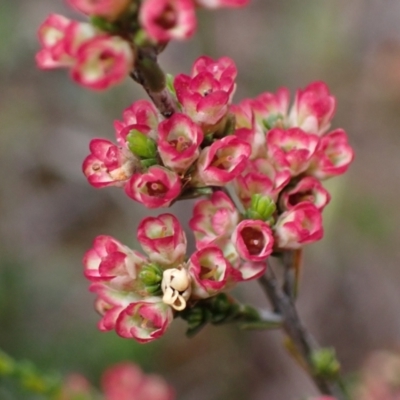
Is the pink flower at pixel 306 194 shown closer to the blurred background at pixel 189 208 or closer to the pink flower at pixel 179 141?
the pink flower at pixel 179 141

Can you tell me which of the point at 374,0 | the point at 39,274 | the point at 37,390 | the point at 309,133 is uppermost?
the point at 309,133

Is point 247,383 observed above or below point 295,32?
below

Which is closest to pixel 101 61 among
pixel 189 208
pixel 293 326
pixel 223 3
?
pixel 223 3

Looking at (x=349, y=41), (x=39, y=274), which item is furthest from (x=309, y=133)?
(x=349, y=41)

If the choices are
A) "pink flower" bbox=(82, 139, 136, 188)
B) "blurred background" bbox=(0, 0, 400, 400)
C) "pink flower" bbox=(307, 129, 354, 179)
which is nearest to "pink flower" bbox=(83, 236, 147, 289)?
"pink flower" bbox=(82, 139, 136, 188)

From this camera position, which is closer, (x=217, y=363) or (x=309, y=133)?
(x=309, y=133)

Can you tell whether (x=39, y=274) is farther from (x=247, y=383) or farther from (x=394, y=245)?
(x=394, y=245)
